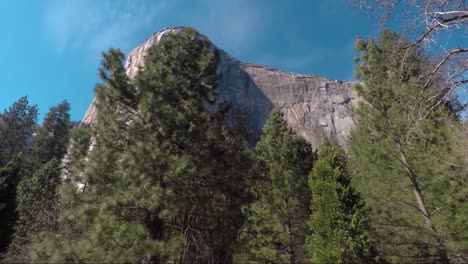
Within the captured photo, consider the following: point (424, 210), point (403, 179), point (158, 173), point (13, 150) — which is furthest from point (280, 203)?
point (13, 150)

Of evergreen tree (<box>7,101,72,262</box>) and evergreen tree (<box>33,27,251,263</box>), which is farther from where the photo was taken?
evergreen tree (<box>7,101,72,262</box>)

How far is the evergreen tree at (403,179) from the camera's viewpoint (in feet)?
30.8

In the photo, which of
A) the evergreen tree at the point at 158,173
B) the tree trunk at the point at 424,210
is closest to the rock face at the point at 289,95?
the tree trunk at the point at 424,210

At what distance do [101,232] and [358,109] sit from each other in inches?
359

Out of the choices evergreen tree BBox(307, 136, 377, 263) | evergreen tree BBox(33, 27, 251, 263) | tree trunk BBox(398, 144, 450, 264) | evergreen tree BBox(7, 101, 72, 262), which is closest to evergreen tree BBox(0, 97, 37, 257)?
evergreen tree BBox(7, 101, 72, 262)

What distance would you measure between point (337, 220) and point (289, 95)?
5481cm

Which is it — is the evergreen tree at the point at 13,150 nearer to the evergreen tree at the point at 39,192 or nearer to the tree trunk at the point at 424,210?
the evergreen tree at the point at 39,192

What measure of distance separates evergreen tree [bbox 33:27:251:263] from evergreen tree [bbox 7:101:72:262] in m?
4.43

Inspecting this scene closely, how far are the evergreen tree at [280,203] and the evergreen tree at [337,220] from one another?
104 inches

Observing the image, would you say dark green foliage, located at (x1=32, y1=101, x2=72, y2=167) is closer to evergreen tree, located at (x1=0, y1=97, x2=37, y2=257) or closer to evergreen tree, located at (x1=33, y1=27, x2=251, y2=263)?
evergreen tree, located at (x1=0, y1=97, x2=37, y2=257)

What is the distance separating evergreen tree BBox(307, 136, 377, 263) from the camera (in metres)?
10.7

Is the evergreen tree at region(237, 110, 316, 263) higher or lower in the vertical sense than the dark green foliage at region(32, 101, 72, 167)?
lower

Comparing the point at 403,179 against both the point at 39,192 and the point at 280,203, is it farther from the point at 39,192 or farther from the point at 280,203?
the point at 39,192

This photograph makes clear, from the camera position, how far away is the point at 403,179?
10.7m
